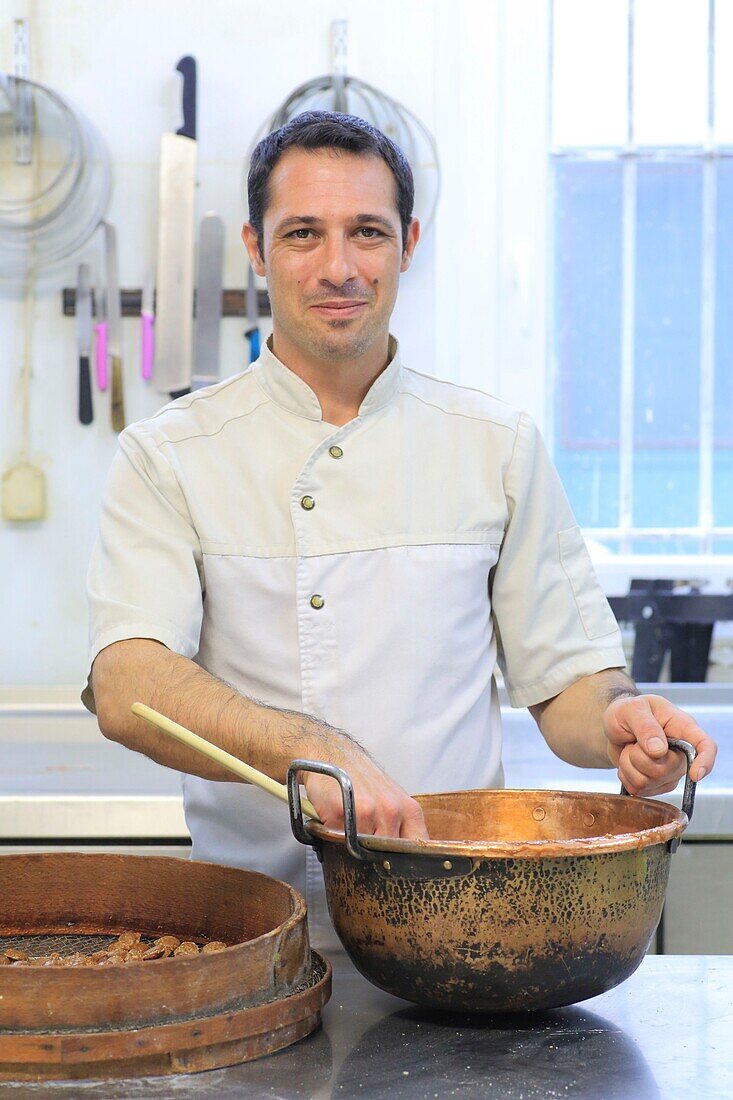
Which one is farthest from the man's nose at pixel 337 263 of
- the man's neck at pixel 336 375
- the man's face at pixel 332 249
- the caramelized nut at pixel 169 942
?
the caramelized nut at pixel 169 942

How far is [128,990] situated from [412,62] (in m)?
1.85

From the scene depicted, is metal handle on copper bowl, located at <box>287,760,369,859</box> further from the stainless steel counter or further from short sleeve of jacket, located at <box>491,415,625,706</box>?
short sleeve of jacket, located at <box>491,415,625,706</box>

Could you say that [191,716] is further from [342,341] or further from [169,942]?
[342,341]

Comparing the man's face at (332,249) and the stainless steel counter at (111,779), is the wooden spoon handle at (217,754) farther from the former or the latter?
the man's face at (332,249)

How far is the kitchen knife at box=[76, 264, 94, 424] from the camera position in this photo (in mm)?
2232

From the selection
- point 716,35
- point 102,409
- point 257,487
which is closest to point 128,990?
point 257,487

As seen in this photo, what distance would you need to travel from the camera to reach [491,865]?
833 mm

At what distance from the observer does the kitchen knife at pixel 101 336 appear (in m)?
2.24

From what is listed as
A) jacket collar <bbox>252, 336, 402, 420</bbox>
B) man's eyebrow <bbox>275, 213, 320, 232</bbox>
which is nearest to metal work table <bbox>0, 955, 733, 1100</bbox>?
jacket collar <bbox>252, 336, 402, 420</bbox>

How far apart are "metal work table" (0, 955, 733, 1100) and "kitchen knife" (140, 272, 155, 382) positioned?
146 centimetres

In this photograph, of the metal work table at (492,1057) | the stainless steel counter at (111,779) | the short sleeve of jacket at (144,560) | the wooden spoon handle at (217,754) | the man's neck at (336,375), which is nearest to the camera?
the metal work table at (492,1057)

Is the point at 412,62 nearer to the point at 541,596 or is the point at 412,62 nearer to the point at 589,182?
the point at 589,182

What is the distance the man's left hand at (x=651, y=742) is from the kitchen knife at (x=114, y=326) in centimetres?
131

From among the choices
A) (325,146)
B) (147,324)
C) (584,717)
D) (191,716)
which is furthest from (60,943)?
(147,324)
